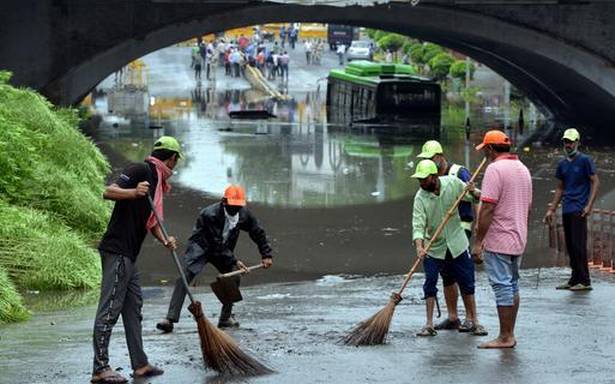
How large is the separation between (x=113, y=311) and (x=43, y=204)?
9.17m

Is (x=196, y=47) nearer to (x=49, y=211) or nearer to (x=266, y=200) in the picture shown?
(x=266, y=200)

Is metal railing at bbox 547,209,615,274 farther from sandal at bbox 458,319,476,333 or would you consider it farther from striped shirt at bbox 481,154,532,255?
striped shirt at bbox 481,154,532,255

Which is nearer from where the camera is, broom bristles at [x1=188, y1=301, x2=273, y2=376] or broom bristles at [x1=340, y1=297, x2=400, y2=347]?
broom bristles at [x1=188, y1=301, x2=273, y2=376]

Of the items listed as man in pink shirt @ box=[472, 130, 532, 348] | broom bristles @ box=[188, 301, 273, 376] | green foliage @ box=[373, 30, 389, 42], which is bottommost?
broom bristles @ box=[188, 301, 273, 376]

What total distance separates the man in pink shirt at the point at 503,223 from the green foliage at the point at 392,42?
72954mm

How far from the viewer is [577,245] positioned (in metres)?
14.1

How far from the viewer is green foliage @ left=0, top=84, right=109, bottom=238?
1762cm

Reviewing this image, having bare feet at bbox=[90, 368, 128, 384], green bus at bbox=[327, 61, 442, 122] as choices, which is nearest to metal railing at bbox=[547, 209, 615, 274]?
bare feet at bbox=[90, 368, 128, 384]

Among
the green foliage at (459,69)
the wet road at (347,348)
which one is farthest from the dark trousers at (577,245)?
the green foliage at (459,69)

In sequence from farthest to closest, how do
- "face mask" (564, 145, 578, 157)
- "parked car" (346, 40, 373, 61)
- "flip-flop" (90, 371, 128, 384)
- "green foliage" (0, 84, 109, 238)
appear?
"parked car" (346, 40, 373, 61)
"green foliage" (0, 84, 109, 238)
"face mask" (564, 145, 578, 157)
"flip-flop" (90, 371, 128, 384)

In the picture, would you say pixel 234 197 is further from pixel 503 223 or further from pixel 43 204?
pixel 43 204

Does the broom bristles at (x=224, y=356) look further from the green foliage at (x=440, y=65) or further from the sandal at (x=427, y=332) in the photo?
the green foliage at (x=440, y=65)

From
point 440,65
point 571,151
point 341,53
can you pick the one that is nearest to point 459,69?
point 440,65

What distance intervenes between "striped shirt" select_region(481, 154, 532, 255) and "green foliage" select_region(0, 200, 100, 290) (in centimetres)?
637
